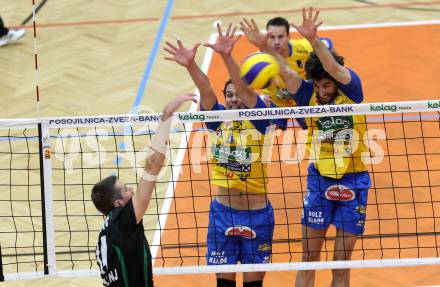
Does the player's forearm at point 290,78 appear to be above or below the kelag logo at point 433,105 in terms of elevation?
above

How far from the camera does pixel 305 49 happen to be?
32.8 ft

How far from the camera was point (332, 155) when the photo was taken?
812 centimetres

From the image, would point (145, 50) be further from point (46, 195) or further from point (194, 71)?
point (46, 195)

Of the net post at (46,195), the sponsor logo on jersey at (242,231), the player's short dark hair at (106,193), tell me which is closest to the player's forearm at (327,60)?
the sponsor logo on jersey at (242,231)

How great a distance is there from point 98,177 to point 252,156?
3459 millimetres

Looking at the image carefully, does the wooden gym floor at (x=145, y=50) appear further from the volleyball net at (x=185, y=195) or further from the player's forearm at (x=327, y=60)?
the player's forearm at (x=327, y=60)

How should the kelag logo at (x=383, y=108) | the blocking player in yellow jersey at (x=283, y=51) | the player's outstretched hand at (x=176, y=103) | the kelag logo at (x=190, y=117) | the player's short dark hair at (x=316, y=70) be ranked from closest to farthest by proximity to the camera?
the player's outstretched hand at (x=176, y=103), the kelag logo at (x=383, y=108), the kelag logo at (x=190, y=117), the player's short dark hair at (x=316, y=70), the blocking player in yellow jersey at (x=283, y=51)

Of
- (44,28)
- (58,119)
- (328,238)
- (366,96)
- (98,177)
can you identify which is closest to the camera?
(58,119)

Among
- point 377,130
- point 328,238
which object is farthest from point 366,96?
point 328,238

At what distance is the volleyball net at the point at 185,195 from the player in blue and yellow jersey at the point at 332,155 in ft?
0.41

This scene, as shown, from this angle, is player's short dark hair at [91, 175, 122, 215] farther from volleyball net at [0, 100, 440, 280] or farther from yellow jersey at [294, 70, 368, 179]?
yellow jersey at [294, 70, 368, 179]

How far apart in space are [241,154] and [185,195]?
9.02ft

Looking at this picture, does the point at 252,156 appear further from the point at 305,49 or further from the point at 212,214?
the point at 305,49

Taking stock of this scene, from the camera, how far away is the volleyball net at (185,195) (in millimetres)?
7957
